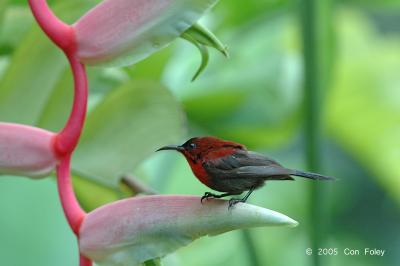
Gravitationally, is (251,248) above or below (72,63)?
below

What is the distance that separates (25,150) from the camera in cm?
45

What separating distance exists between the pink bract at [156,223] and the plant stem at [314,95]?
0.89 ft

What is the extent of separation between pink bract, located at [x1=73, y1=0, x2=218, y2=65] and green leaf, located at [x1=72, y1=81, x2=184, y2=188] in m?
0.17

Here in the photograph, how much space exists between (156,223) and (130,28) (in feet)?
0.30

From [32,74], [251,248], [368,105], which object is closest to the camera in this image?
[32,74]

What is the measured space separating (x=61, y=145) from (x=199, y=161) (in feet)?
0.23

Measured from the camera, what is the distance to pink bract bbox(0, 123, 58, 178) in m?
0.45

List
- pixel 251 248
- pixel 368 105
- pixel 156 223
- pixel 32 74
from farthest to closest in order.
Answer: pixel 368 105 → pixel 251 248 → pixel 32 74 → pixel 156 223

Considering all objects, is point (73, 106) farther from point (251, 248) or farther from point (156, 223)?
point (251, 248)

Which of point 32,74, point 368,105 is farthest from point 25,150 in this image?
point 368,105

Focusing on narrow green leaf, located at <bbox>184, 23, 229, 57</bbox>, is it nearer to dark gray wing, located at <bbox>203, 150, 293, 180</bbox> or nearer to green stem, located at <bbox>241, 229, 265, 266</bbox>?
dark gray wing, located at <bbox>203, 150, 293, 180</bbox>

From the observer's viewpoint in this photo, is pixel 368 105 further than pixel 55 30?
Yes

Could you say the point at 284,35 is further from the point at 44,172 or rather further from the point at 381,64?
the point at 44,172

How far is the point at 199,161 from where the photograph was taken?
0.46 meters
